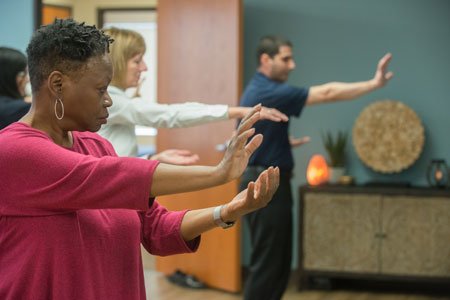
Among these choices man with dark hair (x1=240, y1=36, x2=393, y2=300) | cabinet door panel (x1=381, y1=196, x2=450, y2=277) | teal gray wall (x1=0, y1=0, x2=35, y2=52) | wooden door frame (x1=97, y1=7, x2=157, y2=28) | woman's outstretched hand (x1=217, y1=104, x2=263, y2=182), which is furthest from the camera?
wooden door frame (x1=97, y1=7, x2=157, y2=28)

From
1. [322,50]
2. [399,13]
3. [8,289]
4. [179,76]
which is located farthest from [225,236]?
[8,289]

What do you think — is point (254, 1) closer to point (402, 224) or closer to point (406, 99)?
point (406, 99)

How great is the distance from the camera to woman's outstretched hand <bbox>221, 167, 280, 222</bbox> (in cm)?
139

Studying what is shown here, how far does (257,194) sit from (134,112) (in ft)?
3.99

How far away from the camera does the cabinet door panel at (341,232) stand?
4.96m

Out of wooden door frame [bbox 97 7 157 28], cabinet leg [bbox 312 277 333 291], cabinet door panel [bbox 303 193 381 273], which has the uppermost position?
wooden door frame [bbox 97 7 157 28]

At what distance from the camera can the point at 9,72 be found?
10.1 ft

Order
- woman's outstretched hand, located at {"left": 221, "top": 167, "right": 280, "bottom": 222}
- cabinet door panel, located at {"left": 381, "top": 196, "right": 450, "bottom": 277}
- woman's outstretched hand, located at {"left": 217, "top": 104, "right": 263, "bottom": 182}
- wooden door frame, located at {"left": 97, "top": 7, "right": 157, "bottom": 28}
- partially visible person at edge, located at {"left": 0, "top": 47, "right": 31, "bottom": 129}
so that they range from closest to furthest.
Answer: woman's outstretched hand, located at {"left": 217, "top": 104, "right": 263, "bottom": 182}
woman's outstretched hand, located at {"left": 221, "top": 167, "right": 280, "bottom": 222}
partially visible person at edge, located at {"left": 0, "top": 47, "right": 31, "bottom": 129}
cabinet door panel, located at {"left": 381, "top": 196, "right": 450, "bottom": 277}
wooden door frame, located at {"left": 97, "top": 7, "right": 157, "bottom": 28}

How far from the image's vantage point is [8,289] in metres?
1.35

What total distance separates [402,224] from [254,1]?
191 cm

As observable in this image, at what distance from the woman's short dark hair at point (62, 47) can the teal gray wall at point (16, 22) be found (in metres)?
3.42

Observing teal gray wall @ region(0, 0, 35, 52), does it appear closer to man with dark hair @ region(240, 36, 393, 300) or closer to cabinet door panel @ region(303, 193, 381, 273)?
man with dark hair @ region(240, 36, 393, 300)

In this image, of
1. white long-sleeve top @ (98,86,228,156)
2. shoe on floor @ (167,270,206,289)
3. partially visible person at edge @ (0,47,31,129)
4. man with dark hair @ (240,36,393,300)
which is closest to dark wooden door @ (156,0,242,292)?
shoe on floor @ (167,270,206,289)

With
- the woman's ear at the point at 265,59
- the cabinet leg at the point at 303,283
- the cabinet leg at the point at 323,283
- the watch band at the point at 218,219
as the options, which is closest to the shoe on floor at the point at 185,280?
the cabinet leg at the point at 303,283
